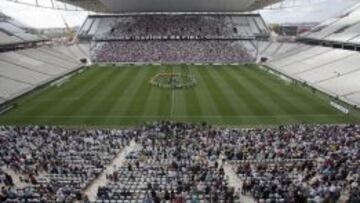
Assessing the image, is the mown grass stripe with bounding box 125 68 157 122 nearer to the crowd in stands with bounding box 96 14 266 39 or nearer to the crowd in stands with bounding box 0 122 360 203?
the crowd in stands with bounding box 0 122 360 203

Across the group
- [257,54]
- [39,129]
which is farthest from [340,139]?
[257,54]

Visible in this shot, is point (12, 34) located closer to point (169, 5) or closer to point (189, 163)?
point (169, 5)

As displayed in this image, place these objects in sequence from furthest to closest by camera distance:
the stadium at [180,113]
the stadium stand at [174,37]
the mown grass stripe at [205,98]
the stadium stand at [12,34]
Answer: the stadium stand at [174,37] → the stadium stand at [12,34] → the mown grass stripe at [205,98] → the stadium at [180,113]

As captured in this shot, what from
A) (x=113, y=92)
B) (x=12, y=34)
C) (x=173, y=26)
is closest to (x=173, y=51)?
Answer: (x=173, y=26)

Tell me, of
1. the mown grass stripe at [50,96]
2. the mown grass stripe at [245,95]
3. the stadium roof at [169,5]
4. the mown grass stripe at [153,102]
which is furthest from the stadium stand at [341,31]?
the mown grass stripe at [50,96]

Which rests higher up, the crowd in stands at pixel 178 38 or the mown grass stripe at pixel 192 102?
the crowd in stands at pixel 178 38

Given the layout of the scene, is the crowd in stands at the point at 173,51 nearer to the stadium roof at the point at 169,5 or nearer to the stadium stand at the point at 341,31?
the stadium roof at the point at 169,5
